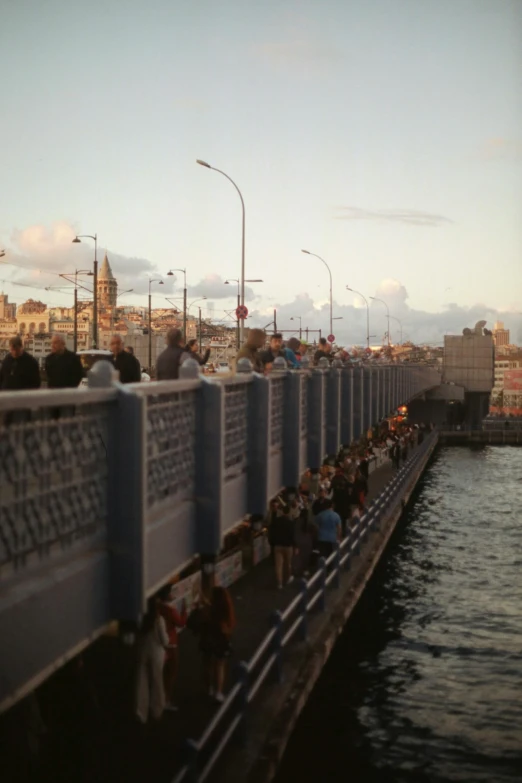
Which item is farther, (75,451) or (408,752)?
(408,752)

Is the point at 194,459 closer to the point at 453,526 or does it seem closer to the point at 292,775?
the point at 292,775

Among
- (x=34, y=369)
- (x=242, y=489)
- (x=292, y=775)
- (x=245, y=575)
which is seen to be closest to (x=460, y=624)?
(x=245, y=575)

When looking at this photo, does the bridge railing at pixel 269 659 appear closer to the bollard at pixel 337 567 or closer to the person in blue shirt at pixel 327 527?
the bollard at pixel 337 567

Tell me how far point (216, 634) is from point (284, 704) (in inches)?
62.8

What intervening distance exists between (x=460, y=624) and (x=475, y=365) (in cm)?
8039

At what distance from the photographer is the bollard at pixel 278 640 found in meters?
11.7

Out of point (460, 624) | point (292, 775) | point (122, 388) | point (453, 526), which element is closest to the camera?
point (122, 388)

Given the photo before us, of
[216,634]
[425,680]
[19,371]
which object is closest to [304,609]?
[216,634]

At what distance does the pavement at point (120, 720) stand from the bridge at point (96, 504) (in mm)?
1789

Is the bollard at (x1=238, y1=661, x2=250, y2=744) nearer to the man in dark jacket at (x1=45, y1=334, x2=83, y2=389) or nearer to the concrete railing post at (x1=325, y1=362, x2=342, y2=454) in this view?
the man in dark jacket at (x1=45, y1=334, x2=83, y2=389)

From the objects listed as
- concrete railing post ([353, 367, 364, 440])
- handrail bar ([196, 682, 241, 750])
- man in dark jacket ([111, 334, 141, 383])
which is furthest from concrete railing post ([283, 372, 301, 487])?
concrete railing post ([353, 367, 364, 440])

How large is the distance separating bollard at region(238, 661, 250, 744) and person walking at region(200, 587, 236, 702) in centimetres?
96

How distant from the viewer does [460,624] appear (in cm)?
2320

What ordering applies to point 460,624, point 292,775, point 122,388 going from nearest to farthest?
point 122,388 < point 292,775 < point 460,624
